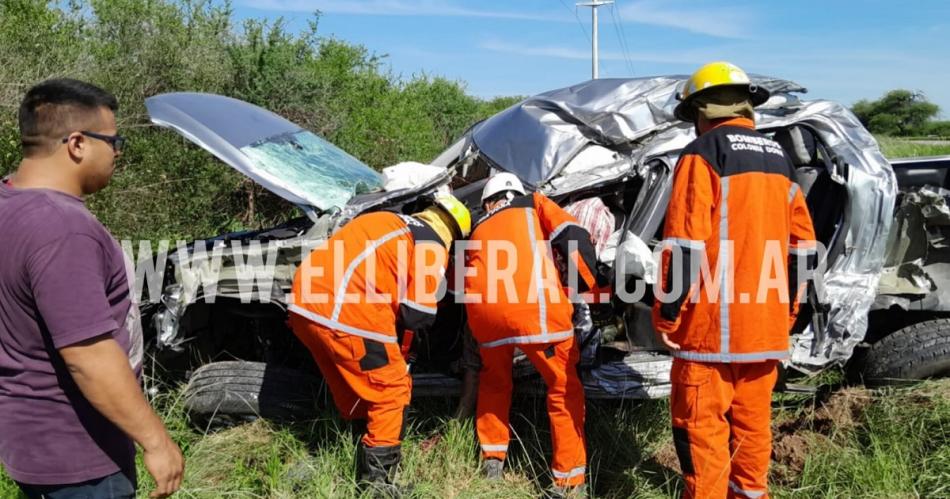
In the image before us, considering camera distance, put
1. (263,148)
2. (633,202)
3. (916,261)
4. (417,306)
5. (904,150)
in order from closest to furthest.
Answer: (417,306), (916,261), (263,148), (633,202), (904,150)

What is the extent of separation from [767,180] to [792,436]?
1.63 m

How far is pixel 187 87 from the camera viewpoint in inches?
364

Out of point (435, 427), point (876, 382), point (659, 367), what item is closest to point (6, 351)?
point (435, 427)

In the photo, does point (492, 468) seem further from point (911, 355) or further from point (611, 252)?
point (911, 355)

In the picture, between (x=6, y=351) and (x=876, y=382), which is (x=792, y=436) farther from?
(x=6, y=351)

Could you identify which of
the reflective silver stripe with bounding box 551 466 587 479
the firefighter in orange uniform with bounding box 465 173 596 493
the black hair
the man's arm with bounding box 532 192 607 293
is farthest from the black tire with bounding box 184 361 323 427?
the black hair

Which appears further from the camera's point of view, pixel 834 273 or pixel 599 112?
pixel 599 112

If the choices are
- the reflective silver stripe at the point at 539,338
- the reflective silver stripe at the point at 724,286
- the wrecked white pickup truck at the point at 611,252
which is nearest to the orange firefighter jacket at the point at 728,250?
the reflective silver stripe at the point at 724,286

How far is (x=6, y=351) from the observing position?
1696mm

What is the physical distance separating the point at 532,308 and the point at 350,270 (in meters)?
0.86

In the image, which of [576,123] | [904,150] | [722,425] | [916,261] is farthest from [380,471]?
[904,150]

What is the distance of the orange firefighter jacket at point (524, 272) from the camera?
3.39 metres

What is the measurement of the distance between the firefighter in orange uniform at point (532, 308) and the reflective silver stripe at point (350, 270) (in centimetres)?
46

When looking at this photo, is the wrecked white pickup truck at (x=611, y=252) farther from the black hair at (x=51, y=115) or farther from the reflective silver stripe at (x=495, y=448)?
the black hair at (x=51, y=115)
